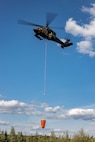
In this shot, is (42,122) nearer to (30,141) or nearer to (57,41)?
(57,41)

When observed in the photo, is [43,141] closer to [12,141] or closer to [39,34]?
[12,141]

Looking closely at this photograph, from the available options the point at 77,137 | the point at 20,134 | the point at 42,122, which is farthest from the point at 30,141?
the point at 42,122

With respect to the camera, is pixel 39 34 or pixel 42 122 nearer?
pixel 42 122

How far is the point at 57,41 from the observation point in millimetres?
53031

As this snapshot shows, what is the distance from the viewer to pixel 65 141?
437 ft

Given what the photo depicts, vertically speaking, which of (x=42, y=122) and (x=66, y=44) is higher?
(x=66, y=44)

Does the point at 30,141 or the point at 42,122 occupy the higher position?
the point at 30,141

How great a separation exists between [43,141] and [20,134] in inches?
691

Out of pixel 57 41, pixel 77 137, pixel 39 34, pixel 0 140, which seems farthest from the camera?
pixel 0 140

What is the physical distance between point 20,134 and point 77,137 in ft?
238

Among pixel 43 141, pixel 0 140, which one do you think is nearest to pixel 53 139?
pixel 43 141

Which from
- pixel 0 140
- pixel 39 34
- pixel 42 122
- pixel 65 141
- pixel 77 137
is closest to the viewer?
pixel 42 122

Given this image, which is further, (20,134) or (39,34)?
(20,134)

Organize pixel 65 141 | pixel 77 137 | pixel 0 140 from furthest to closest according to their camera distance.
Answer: pixel 0 140, pixel 65 141, pixel 77 137
